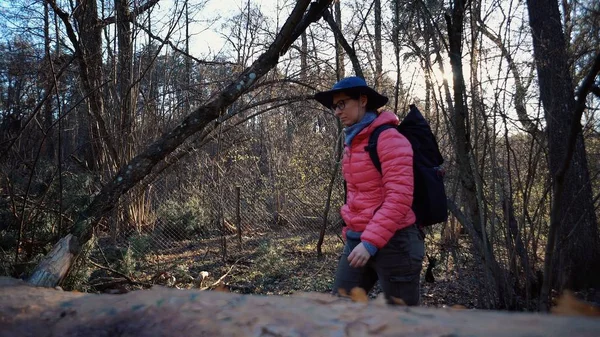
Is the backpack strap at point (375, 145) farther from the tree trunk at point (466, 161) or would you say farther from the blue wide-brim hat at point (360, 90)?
the tree trunk at point (466, 161)

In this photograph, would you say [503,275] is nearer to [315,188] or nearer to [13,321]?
[13,321]

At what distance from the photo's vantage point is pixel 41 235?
5570mm

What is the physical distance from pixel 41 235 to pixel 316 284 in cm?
367

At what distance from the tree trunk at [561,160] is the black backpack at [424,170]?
0.73 m

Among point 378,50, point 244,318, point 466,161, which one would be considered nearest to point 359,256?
point 244,318

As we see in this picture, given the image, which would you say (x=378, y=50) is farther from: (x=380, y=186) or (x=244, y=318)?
(x=244, y=318)

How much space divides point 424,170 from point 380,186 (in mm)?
242

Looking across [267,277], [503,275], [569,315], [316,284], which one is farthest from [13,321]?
[267,277]

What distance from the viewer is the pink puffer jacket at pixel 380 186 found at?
212cm

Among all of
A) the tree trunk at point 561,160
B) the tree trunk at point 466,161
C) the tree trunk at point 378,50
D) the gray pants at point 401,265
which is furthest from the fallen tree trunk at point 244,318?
the tree trunk at point 378,50

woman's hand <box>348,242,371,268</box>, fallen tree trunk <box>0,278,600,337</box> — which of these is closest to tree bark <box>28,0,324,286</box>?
woman's hand <box>348,242,371,268</box>

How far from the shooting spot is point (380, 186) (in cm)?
226

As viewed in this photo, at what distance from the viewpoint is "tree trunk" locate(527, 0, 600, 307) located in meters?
3.14

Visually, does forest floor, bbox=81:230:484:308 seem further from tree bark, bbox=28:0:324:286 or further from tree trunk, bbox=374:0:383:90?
tree trunk, bbox=374:0:383:90
